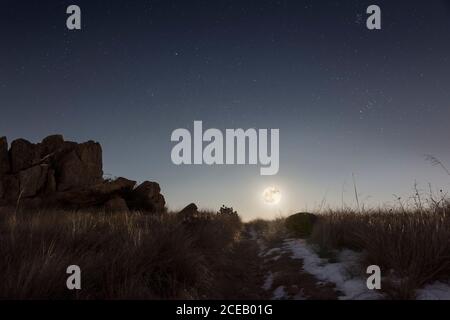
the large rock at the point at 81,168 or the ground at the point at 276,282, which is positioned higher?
the large rock at the point at 81,168

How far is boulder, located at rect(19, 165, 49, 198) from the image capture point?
2102cm

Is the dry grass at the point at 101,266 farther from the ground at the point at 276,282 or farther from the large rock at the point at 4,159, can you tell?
the large rock at the point at 4,159

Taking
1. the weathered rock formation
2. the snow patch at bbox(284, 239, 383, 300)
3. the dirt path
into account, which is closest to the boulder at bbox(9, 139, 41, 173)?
the weathered rock formation

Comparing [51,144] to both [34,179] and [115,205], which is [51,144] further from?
[115,205]

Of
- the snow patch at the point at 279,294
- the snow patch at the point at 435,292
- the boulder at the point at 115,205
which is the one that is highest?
the snow patch at the point at 435,292

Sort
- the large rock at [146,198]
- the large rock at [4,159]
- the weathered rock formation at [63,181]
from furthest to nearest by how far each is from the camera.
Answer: the large rock at [146,198]
the large rock at [4,159]
the weathered rock formation at [63,181]

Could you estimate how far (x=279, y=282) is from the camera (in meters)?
6.23

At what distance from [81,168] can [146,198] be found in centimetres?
462

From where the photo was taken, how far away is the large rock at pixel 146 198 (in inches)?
896

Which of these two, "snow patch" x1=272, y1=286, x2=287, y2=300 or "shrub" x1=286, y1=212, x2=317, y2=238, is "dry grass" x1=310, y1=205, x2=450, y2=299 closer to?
"snow patch" x1=272, y1=286, x2=287, y2=300

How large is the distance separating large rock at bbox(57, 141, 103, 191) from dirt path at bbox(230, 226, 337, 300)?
1646cm

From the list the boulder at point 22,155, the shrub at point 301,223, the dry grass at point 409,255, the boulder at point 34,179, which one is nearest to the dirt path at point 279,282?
the dry grass at point 409,255
